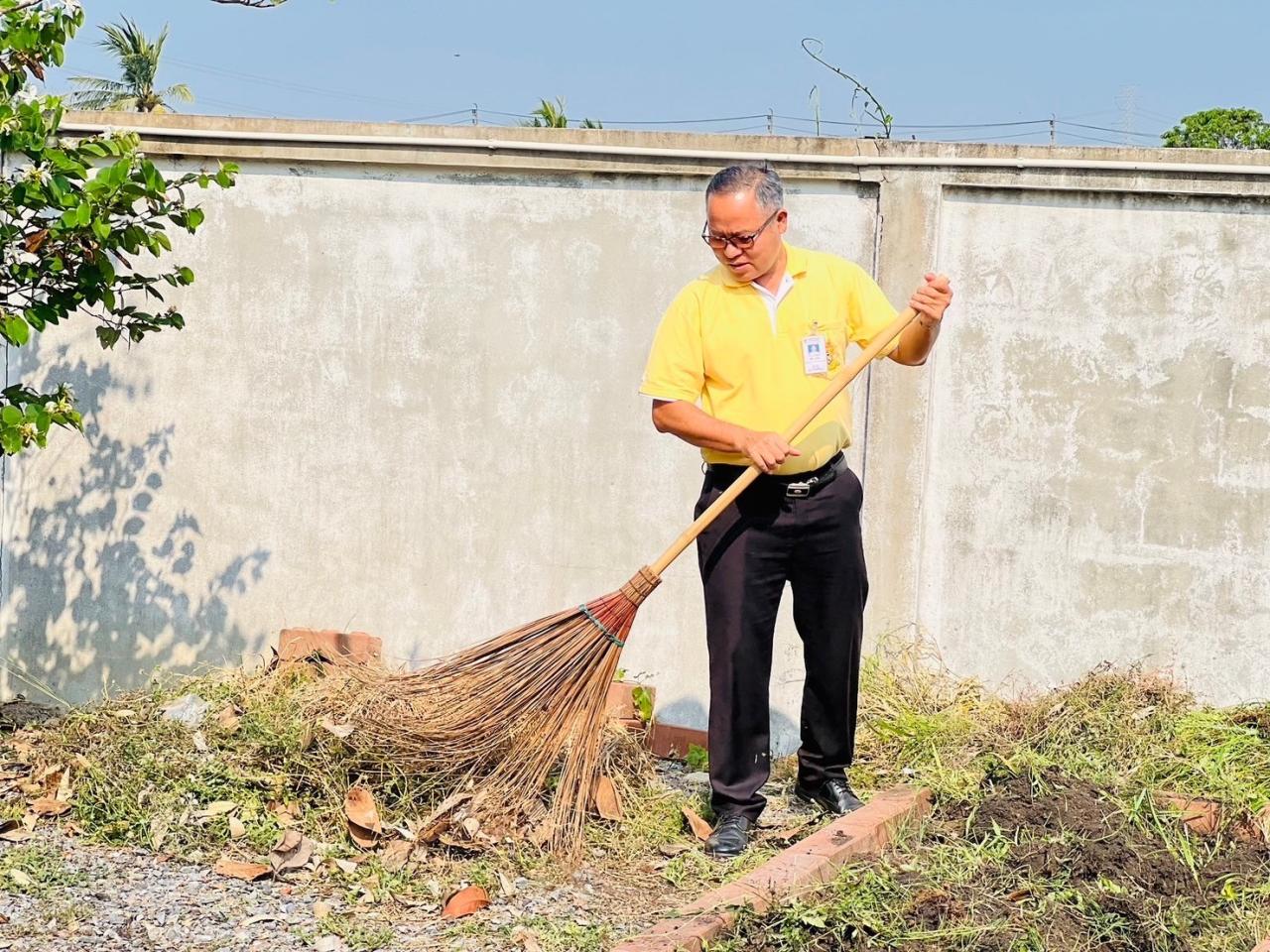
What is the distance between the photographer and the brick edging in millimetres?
3492

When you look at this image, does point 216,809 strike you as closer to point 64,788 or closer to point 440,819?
point 64,788

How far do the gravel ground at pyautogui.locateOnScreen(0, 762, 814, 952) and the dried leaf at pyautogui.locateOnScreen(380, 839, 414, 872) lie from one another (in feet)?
0.63

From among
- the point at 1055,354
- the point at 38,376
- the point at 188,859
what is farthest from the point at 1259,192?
the point at 38,376

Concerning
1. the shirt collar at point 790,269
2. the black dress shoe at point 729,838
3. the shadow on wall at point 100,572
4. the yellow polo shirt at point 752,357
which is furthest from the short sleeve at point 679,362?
the shadow on wall at point 100,572

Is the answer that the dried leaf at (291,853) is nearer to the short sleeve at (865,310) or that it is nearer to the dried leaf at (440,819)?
the dried leaf at (440,819)

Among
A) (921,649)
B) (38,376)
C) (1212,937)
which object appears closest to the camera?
(1212,937)

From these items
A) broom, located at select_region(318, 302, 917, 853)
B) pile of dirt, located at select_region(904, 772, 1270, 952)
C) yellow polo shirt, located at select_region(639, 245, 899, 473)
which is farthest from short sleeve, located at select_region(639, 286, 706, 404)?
pile of dirt, located at select_region(904, 772, 1270, 952)

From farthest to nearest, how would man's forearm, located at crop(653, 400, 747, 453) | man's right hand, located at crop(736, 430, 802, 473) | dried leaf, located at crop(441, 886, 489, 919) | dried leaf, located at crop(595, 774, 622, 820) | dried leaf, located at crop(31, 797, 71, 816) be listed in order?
dried leaf, located at crop(31, 797, 71, 816) → dried leaf, located at crop(595, 774, 622, 820) → man's forearm, located at crop(653, 400, 747, 453) → man's right hand, located at crop(736, 430, 802, 473) → dried leaf, located at crop(441, 886, 489, 919)

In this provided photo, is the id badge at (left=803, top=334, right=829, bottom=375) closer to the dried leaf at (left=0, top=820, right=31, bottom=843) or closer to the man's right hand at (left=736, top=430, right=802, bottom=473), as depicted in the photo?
the man's right hand at (left=736, top=430, right=802, bottom=473)

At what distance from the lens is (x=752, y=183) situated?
426 cm

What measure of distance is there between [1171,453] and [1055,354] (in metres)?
0.59

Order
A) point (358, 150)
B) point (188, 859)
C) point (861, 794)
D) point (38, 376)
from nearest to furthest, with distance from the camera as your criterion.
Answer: point (188, 859) → point (861, 794) → point (358, 150) → point (38, 376)

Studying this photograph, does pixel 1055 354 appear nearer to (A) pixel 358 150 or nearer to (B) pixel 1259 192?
(B) pixel 1259 192

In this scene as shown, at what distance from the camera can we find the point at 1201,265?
5551 mm
